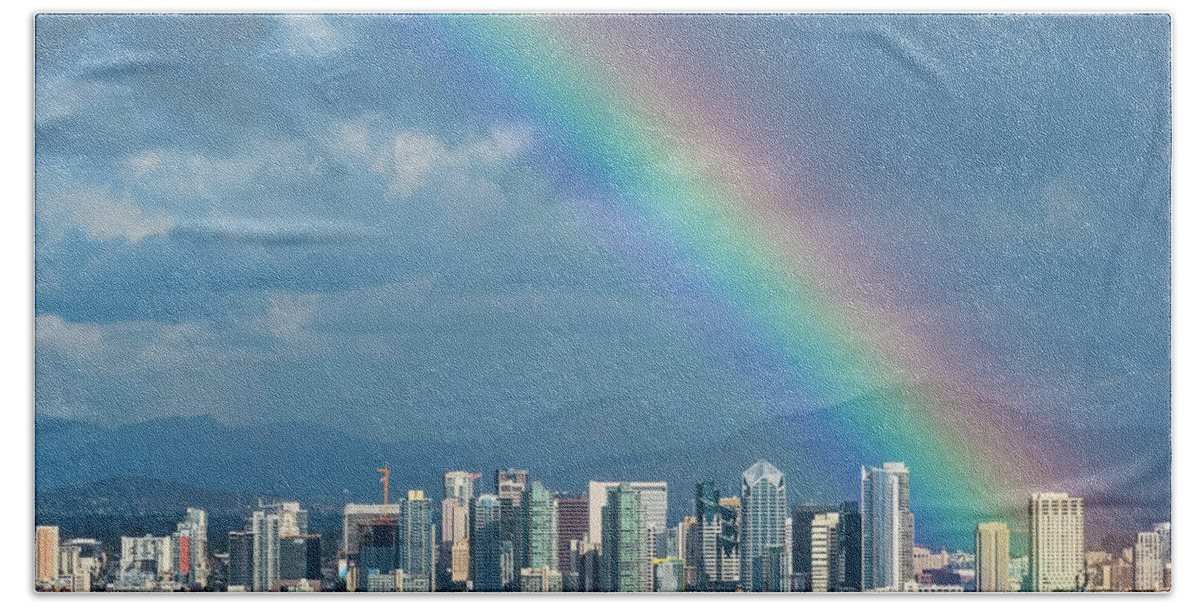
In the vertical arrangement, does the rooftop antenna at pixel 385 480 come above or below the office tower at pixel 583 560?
above

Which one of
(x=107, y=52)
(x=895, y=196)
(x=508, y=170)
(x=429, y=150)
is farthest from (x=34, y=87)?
(x=895, y=196)

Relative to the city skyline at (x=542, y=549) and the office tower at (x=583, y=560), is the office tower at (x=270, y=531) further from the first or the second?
the office tower at (x=583, y=560)

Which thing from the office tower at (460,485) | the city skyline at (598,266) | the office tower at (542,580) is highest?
the city skyline at (598,266)

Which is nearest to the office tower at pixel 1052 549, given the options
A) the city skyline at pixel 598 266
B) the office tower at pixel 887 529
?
the city skyline at pixel 598 266

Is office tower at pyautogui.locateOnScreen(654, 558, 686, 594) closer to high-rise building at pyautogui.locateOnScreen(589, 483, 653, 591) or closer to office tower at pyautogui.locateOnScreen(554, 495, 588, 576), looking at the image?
high-rise building at pyautogui.locateOnScreen(589, 483, 653, 591)

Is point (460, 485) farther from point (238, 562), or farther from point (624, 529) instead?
point (238, 562)

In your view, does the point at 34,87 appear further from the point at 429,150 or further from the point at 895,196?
the point at 895,196
